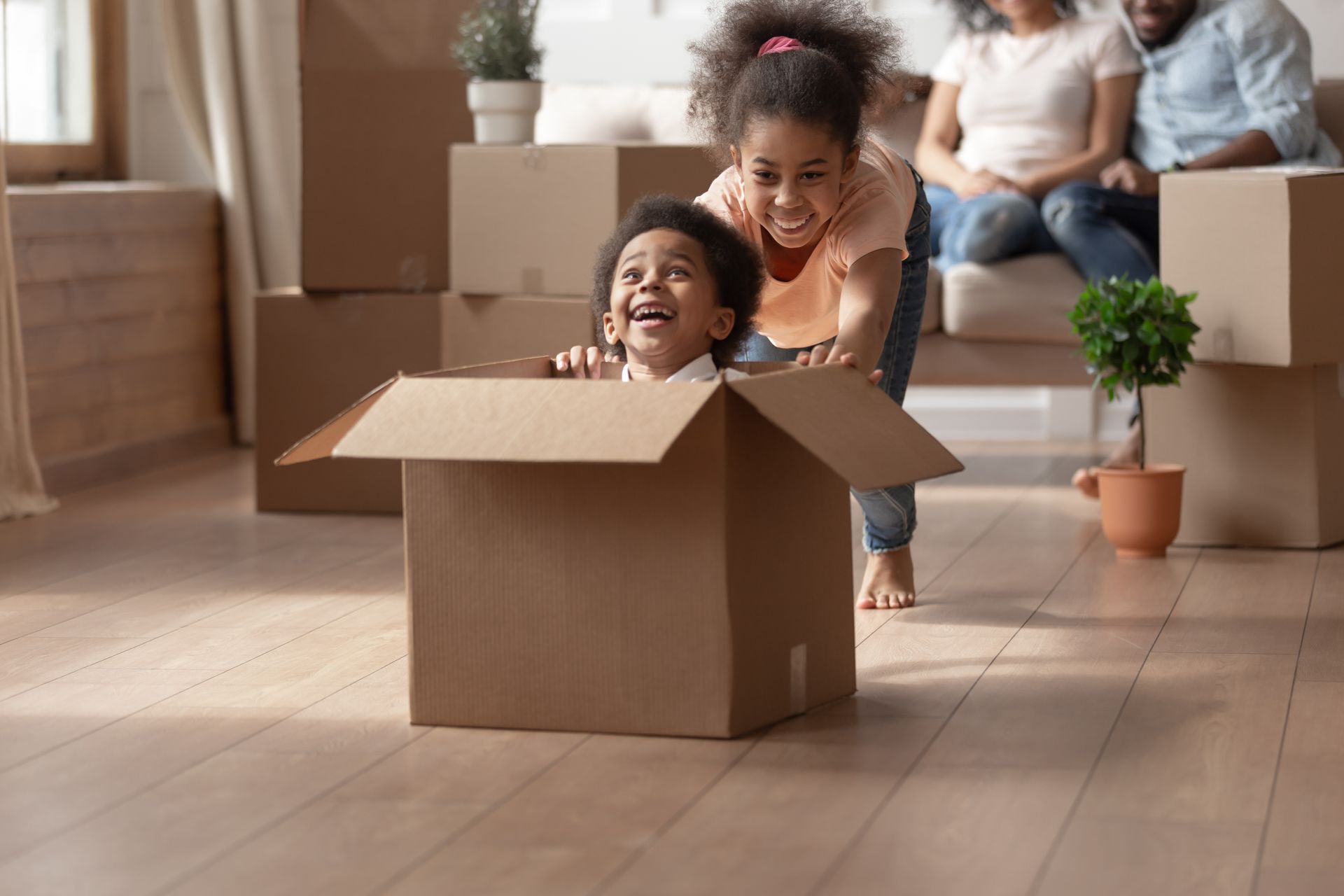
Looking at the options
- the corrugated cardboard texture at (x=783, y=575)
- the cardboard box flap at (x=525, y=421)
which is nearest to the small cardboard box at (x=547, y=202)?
the corrugated cardboard texture at (x=783, y=575)

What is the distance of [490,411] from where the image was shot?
1484 mm

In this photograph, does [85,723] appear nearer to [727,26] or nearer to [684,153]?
[727,26]

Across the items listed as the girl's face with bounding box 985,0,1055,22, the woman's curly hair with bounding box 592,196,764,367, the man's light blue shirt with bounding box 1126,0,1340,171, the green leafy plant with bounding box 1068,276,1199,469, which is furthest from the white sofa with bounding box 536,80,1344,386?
the woman's curly hair with bounding box 592,196,764,367

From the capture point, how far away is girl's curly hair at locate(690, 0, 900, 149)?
179 centimetres

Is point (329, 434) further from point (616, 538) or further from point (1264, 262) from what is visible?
point (1264, 262)

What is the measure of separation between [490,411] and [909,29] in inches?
105

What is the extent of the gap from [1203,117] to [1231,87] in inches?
2.9

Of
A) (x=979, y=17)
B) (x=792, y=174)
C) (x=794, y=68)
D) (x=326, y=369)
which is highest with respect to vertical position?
(x=979, y=17)

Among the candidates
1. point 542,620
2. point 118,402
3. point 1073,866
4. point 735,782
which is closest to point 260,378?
point 118,402

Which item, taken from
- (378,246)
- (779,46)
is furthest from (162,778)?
(378,246)

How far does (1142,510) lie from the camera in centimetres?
255

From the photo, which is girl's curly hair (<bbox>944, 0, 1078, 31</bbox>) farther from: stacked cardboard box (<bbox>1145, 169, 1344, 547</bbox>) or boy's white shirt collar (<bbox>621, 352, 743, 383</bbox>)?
boy's white shirt collar (<bbox>621, 352, 743, 383</bbox>)

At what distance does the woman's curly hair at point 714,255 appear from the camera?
5.82 ft

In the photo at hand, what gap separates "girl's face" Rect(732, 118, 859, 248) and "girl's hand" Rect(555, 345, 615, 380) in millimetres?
242
